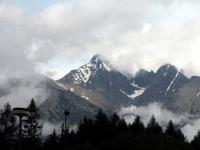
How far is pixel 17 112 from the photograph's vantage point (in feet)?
170

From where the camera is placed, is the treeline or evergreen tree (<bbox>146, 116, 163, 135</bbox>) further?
evergreen tree (<bbox>146, 116, 163, 135</bbox>)

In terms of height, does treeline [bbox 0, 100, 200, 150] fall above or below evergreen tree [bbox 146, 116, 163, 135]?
below

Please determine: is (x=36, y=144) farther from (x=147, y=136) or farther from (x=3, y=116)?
(x=147, y=136)

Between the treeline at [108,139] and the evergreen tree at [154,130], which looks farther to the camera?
the evergreen tree at [154,130]

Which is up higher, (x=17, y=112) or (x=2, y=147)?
(x=2, y=147)

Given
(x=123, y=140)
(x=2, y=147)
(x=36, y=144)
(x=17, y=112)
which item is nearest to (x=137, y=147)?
(x=123, y=140)

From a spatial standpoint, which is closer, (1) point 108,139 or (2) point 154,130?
(1) point 108,139

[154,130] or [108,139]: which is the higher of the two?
[154,130]

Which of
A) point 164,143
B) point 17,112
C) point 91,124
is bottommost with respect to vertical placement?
point 17,112

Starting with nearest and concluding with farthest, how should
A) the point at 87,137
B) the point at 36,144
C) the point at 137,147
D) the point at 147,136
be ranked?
the point at 137,147, the point at 147,136, the point at 87,137, the point at 36,144

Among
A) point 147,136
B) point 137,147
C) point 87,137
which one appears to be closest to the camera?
point 137,147

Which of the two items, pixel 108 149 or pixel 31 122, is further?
pixel 31 122

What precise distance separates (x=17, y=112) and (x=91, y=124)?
208 feet

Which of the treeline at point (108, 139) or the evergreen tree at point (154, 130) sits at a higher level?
the evergreen tree at point (154, 130)
